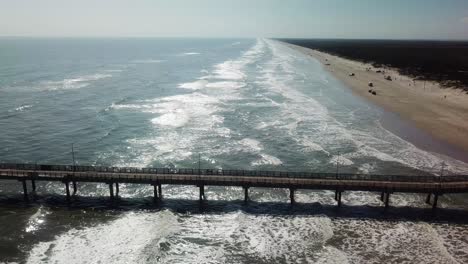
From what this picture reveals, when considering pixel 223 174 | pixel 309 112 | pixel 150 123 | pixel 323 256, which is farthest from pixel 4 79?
pixel 323 256

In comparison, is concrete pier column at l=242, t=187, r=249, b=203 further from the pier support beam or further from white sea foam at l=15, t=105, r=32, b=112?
white sea foam at l=15, t=105, r=32, b=112

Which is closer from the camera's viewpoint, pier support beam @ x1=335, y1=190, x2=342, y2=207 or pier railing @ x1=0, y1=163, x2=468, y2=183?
pier support beam @ x1=335, y1=190, x2=342, y2=207

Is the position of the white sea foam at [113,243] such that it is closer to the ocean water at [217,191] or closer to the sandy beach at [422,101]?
the ocean water at [217,191]

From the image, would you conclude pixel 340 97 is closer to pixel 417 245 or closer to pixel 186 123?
pixel 186 123

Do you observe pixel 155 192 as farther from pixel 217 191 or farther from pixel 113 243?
pixel 113 243

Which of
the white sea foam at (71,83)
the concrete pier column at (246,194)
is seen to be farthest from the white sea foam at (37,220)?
the white sea foam at (71,83)

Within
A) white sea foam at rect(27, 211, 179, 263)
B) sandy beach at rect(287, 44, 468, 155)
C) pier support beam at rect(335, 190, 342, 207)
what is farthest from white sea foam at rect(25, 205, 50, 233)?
sandy beach at rect(287, 44, 468, 155)

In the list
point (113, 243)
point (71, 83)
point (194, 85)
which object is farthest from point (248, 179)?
point (71, 83)
